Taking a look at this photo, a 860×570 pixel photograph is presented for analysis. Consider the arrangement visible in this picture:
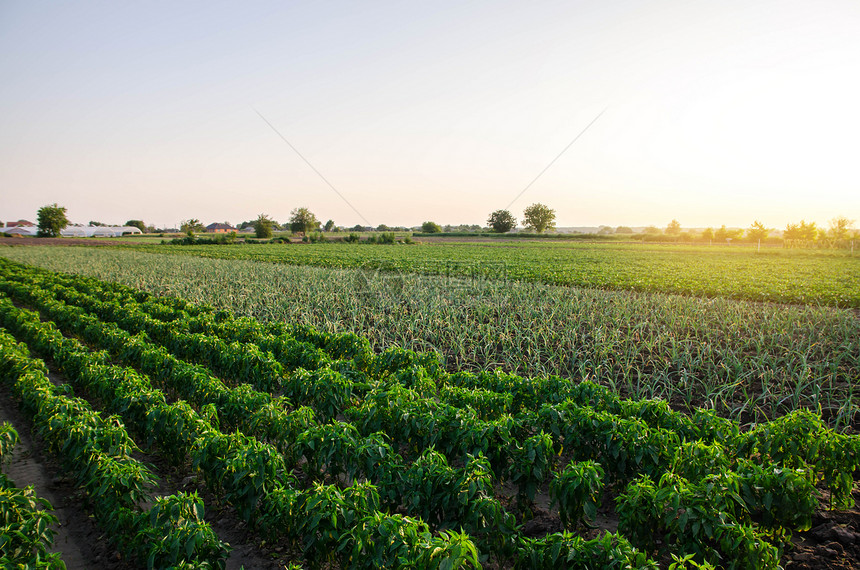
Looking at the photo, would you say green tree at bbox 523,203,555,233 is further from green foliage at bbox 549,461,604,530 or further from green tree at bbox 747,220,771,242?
green foliage at bbox 549,461,604,530

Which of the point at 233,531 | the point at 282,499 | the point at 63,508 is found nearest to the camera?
the point at 282,499

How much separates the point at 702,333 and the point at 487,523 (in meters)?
8.75

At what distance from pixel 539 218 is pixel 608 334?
301ft

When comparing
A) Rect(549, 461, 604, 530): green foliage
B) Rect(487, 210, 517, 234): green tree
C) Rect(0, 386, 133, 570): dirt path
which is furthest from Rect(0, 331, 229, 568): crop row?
Rect(487, 210, 517, 234): green tree

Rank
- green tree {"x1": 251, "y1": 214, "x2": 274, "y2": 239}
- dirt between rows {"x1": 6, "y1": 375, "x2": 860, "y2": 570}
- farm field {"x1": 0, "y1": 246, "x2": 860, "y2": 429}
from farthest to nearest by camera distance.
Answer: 1. green tree {"x1": 251, "y1": 214, "x2": 274, "y2": 239}
2. farm field {"x1": 0, "y1": 246, "x2": 860, "y2": 429}
3. dirt between rows {"x1": 6, "y1": 375, "x2": 860, "y2": 570}

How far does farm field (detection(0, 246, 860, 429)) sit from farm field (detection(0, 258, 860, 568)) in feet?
5.57

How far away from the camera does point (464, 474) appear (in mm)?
3404

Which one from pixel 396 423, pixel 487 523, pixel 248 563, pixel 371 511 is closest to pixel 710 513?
pixel 487 523

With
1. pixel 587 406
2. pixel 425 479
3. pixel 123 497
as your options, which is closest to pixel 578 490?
pixel 425 479

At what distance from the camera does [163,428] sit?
15.5ft

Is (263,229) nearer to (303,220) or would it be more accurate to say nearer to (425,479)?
(303,220)

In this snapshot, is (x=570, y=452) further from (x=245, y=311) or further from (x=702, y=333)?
(x=245, y=311)

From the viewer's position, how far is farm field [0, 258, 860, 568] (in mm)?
2967

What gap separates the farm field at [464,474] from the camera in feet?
9.73
